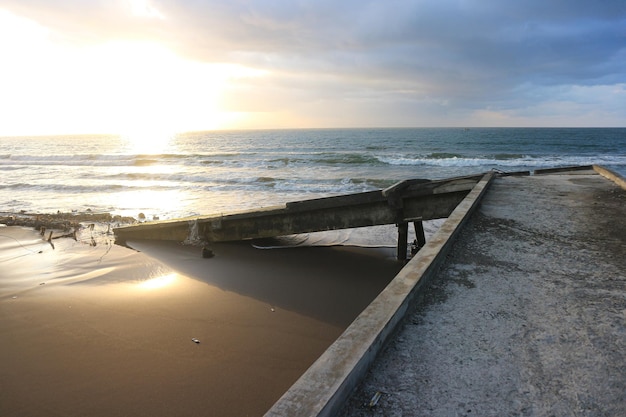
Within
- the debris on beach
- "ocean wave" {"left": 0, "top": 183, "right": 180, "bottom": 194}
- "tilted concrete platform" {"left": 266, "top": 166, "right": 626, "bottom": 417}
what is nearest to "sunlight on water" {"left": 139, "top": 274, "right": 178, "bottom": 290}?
the debris on beach

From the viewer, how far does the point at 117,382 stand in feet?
12.1

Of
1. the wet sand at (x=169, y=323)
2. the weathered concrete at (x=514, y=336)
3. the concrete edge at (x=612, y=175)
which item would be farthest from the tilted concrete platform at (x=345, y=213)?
the weathered concrete at (x=514, y=336)

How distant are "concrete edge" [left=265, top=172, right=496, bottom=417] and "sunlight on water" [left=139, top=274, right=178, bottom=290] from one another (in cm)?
469

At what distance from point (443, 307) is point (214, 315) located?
11.5 feet

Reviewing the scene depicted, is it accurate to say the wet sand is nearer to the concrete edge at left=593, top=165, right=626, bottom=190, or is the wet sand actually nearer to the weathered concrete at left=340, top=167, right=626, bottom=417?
the weathered concrete at left=340, top=167, right=626, bottom=417

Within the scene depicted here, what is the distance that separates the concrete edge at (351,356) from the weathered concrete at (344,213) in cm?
372

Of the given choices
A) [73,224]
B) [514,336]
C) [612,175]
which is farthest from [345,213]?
[73,224]

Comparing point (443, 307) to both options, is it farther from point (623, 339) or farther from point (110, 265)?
point (110, 265)

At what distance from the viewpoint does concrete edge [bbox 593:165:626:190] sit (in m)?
6.88

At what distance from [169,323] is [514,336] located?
4088mm

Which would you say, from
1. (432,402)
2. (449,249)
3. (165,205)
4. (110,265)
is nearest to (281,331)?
(449,249)

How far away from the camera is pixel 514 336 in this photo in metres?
2.18

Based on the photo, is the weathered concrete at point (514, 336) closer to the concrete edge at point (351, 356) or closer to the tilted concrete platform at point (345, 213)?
the concrete edge at point (351, 356)

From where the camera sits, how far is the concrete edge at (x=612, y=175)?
6.88 meters
